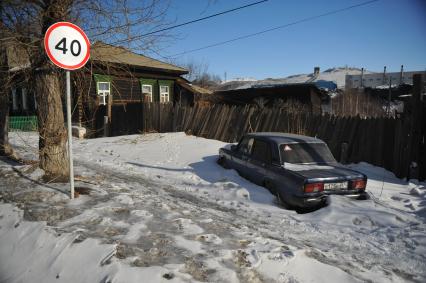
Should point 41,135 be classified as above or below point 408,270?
above

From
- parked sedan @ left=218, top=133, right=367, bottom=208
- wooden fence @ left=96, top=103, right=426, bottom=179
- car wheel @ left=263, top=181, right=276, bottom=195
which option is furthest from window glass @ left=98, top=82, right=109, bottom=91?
car wheel @ left=263, top=181, right=276, bottom=195

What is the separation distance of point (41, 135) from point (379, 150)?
8382mm

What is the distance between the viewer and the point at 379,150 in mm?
9188

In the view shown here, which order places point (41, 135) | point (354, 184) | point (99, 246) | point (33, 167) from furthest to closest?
point (33, 167) < point (41, 135) < point (354, 184) < point (99, 246)

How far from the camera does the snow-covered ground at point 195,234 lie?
326 cm

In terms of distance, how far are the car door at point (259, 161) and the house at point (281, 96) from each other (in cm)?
1749

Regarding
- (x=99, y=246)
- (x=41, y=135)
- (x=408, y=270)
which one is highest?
(x=41, y=135)

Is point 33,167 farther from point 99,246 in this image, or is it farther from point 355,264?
point 355,264

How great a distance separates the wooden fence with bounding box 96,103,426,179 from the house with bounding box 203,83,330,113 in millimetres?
10285

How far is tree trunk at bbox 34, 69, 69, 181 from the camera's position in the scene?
6.25m

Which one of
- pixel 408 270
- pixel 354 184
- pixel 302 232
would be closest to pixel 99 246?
pixel 302 232

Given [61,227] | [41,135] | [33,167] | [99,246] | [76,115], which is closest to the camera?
[99,246]

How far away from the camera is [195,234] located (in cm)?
414

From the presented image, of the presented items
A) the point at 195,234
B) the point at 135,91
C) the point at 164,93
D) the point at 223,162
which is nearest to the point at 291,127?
the point at 223,162
